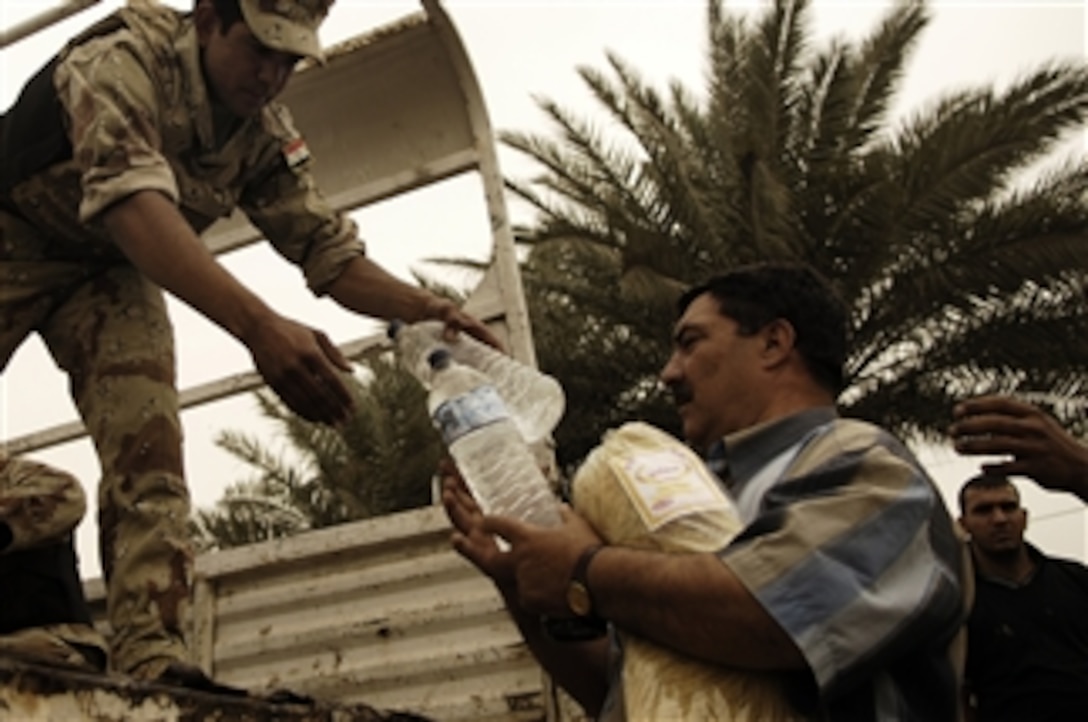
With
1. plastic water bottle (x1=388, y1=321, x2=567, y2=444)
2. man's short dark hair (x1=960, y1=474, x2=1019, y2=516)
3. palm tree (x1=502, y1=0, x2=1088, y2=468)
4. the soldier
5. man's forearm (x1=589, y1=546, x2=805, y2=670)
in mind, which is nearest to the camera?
man's forearm (x1=589, y1=546, x2=805, y2=670)

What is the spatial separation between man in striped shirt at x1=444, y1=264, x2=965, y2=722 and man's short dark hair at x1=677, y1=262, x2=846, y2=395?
15 cm

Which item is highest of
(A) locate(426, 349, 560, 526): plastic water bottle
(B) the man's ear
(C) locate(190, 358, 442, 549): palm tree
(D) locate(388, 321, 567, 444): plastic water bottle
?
(B) the man's ear

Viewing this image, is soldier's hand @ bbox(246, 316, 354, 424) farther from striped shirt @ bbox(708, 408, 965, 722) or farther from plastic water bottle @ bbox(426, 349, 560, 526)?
striped shirt @ bbox(708, 408, 965, 722)

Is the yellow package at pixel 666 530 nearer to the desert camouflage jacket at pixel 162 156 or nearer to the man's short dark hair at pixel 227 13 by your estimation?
the desert camouflage jacket at pixel 162 156

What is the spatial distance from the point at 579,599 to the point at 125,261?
1658 mm

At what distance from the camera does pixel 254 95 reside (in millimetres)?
2898

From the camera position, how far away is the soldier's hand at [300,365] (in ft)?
7.88

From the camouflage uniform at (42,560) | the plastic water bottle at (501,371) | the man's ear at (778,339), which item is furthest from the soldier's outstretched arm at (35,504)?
the man's ear at (778,339)

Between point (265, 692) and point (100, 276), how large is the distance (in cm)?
146

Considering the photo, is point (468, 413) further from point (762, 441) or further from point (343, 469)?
point (343, 469)

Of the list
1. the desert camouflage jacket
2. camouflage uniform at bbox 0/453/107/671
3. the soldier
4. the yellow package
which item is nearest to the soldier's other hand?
the soldier

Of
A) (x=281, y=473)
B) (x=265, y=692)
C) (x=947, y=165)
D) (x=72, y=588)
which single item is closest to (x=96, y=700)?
(x=265, y=692)

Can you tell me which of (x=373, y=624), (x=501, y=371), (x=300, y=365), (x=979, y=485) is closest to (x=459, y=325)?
(x=501, y=371)

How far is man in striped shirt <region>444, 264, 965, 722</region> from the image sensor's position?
1.64 metres
